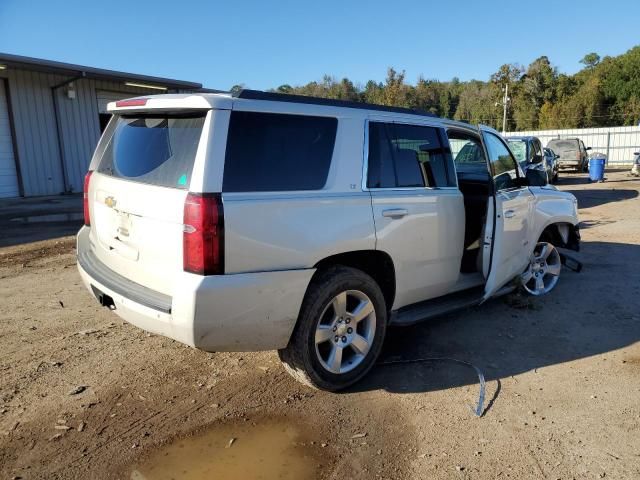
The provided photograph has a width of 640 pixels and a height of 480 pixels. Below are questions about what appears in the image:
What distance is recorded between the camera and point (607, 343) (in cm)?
451

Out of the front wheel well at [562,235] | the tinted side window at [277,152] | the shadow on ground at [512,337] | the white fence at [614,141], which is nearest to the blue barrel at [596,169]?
the white fence at [614,141]

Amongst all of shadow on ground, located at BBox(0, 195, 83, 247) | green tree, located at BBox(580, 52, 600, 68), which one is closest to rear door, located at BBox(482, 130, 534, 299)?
shadow on ground, located at BBox(0, 195, 83, 247)

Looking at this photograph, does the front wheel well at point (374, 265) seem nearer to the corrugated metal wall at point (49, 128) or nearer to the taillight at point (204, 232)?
the taillight at point (204, 232)

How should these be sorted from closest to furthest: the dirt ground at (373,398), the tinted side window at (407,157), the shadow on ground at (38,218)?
the dirt ground at (373,398)
the tinted side window at (407,157)
the shadow on ground at (38,218)

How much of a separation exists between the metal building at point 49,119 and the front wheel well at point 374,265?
14.0 m

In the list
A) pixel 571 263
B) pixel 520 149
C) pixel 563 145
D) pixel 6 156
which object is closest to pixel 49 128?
pixel 6 156

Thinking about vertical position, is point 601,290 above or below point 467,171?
below

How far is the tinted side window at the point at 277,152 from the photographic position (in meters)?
2.97

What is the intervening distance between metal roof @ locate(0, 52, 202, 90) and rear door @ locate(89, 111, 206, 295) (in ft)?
41.3

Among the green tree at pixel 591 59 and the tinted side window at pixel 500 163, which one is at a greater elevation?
the green tree at pixel 591 59

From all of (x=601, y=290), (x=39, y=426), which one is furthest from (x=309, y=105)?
(x=601, y=290)

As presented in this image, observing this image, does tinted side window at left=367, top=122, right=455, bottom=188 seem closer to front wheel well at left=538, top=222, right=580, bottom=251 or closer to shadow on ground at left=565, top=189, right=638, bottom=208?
front wheel well at left=538, top=222, right=580, bottom=251

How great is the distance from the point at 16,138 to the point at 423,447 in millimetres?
16309

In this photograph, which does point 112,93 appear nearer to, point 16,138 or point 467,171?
point 16,138
